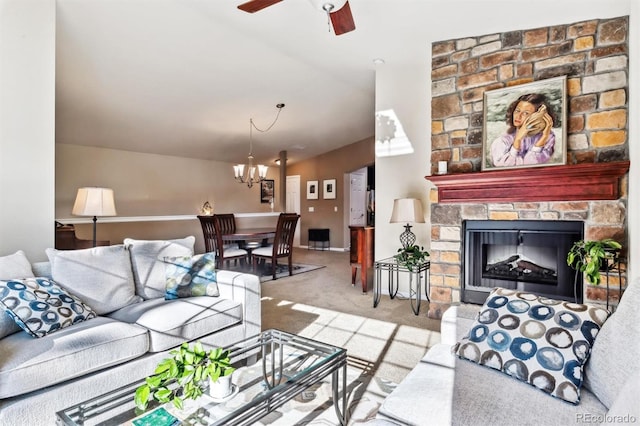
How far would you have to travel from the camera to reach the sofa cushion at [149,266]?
2631mm

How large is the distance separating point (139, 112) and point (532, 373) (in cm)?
567

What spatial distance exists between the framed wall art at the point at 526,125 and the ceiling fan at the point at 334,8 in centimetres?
175

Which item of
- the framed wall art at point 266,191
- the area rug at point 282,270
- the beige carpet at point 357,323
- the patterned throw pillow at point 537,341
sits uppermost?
the framed wall art at point 266,191

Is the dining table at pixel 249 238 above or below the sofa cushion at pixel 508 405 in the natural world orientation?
above

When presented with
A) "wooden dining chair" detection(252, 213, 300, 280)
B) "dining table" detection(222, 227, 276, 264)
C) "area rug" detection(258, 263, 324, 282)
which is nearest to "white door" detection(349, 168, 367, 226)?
"area rug" detection(258, 263, 324, 282)

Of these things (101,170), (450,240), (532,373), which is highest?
(101,170)

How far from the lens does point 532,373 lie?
1.40 metres

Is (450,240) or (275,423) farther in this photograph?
(450,240)

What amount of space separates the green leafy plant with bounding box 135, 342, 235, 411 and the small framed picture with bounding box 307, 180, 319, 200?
806cm

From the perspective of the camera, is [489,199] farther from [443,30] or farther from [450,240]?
[443,30]

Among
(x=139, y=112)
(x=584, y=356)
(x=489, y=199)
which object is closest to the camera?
(x=584, y=356)

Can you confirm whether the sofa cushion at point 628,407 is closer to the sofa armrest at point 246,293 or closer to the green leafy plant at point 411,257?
the sofa armrest at point 246,293

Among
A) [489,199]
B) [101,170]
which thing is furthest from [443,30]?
[101,170]

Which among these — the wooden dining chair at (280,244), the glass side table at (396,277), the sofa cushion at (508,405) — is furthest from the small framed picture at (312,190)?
the sofa cushion at (508,405)
